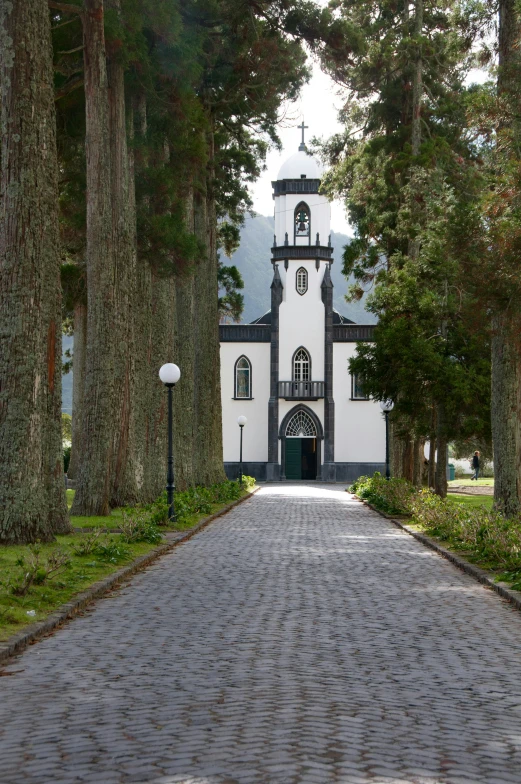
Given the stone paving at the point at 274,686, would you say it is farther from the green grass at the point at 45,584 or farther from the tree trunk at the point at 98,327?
the tree trunk at the point at 98,327

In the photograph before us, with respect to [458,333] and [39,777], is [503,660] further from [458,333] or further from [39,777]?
[458,333]

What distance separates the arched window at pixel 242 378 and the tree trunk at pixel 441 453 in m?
31.5

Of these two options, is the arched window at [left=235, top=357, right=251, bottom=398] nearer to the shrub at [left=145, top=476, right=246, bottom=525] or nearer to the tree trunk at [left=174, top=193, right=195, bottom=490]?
the shrub at [left=145, top=476, right=246, bottom=525]

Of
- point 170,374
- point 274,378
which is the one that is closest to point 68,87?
point 170,374

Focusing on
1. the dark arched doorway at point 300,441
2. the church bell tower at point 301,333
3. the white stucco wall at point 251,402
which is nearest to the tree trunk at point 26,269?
the church bell tower at point 301,333

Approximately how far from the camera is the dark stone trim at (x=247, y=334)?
57500 millimetres

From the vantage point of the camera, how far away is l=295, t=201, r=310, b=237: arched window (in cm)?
5825

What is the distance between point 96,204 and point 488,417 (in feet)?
36.3

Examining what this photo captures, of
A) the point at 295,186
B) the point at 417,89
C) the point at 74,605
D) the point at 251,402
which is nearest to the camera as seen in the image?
the point at 74,605

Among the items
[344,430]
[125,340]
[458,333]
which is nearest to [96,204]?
[125,340]

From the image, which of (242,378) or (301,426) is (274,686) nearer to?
(301,426)

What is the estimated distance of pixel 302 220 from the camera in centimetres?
5850

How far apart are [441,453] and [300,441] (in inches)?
1213

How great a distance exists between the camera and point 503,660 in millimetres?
7293
